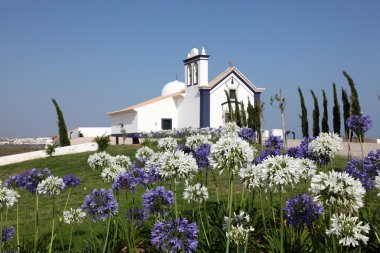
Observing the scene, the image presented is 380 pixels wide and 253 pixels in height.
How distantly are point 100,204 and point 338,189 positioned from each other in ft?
10.7

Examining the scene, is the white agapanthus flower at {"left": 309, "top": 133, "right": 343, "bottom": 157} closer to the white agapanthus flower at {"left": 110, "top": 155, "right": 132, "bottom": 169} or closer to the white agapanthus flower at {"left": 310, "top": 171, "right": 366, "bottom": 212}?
the white agapanthus flower at {"left": 310, "top": 171, "right": 366, "bottom": 212}

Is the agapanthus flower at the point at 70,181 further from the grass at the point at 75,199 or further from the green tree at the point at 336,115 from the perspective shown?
the green tree at the point at 336,115

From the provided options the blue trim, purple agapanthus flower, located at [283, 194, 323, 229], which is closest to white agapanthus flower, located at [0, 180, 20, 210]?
purple agapanthus flower, located at [283, 194, 323, 229]

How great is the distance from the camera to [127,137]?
5622cm

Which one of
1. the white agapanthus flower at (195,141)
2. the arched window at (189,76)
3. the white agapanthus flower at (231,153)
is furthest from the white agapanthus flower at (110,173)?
the arched window at (189,76)

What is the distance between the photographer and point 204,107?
2039 inches

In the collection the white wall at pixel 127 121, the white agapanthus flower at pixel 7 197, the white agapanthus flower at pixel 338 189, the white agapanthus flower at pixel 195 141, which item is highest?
the white wall at pixel 127 121

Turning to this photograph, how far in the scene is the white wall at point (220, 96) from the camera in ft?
173

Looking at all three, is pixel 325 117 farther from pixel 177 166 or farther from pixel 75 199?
pixel 177 166

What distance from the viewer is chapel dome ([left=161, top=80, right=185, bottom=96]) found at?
6500 cm

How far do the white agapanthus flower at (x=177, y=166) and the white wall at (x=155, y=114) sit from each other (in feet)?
162

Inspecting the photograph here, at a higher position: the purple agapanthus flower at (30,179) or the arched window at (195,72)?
the arched window at (195,72)

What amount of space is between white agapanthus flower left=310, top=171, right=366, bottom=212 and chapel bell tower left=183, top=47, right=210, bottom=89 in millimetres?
46385

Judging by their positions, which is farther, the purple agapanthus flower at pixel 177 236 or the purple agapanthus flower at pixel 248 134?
the purple agapanthus flower at pixel 248 134
